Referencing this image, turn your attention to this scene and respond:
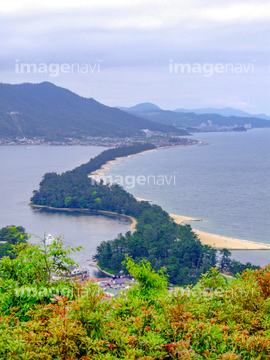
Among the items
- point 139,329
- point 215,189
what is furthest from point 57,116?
point 139,329

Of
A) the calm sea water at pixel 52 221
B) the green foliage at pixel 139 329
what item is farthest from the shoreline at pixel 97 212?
the green foliage at pixel 139 329

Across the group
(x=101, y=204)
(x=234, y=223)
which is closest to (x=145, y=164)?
(x=101, y=204)

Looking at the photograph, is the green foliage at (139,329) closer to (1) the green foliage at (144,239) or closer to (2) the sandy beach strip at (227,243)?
(1) the green foliage at (144,239)

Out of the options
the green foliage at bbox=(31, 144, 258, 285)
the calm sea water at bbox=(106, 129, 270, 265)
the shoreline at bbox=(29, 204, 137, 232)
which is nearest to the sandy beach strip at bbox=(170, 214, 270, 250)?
the calm sea water at bbox=(106, 129, 270, 265)

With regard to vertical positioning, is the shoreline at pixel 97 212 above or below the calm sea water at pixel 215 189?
below

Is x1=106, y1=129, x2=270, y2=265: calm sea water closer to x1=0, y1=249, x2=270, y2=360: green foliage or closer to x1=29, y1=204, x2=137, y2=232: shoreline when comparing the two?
x1=29, y1=204, x2=137, y2=232: shoreline

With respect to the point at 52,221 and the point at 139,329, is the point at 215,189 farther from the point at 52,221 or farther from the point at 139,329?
the point at 139,329
